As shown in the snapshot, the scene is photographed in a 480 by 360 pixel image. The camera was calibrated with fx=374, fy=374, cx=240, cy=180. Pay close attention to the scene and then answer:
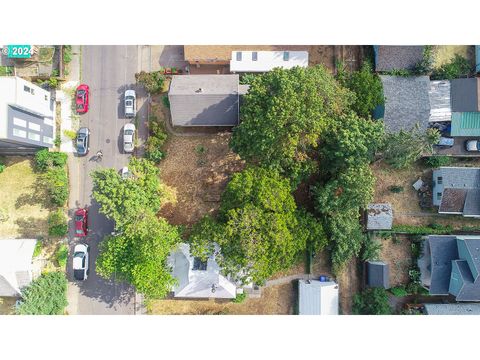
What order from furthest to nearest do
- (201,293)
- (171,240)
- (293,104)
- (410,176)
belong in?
(410,176) → (201,293) → (171,240) → (293,104)

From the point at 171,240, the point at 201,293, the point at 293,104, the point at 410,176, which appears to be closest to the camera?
the point at 293,104

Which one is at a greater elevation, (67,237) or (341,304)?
(67,237)

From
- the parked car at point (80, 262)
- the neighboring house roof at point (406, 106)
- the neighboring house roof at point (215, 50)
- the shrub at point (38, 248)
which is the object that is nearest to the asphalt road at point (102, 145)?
the parked car at point (80, 262)

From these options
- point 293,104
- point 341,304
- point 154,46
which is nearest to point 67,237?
point 154,46

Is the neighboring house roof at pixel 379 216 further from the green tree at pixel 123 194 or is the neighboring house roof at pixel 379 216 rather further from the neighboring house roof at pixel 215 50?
the green tree at pixel 123 194

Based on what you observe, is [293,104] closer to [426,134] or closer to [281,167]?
[281,167]
